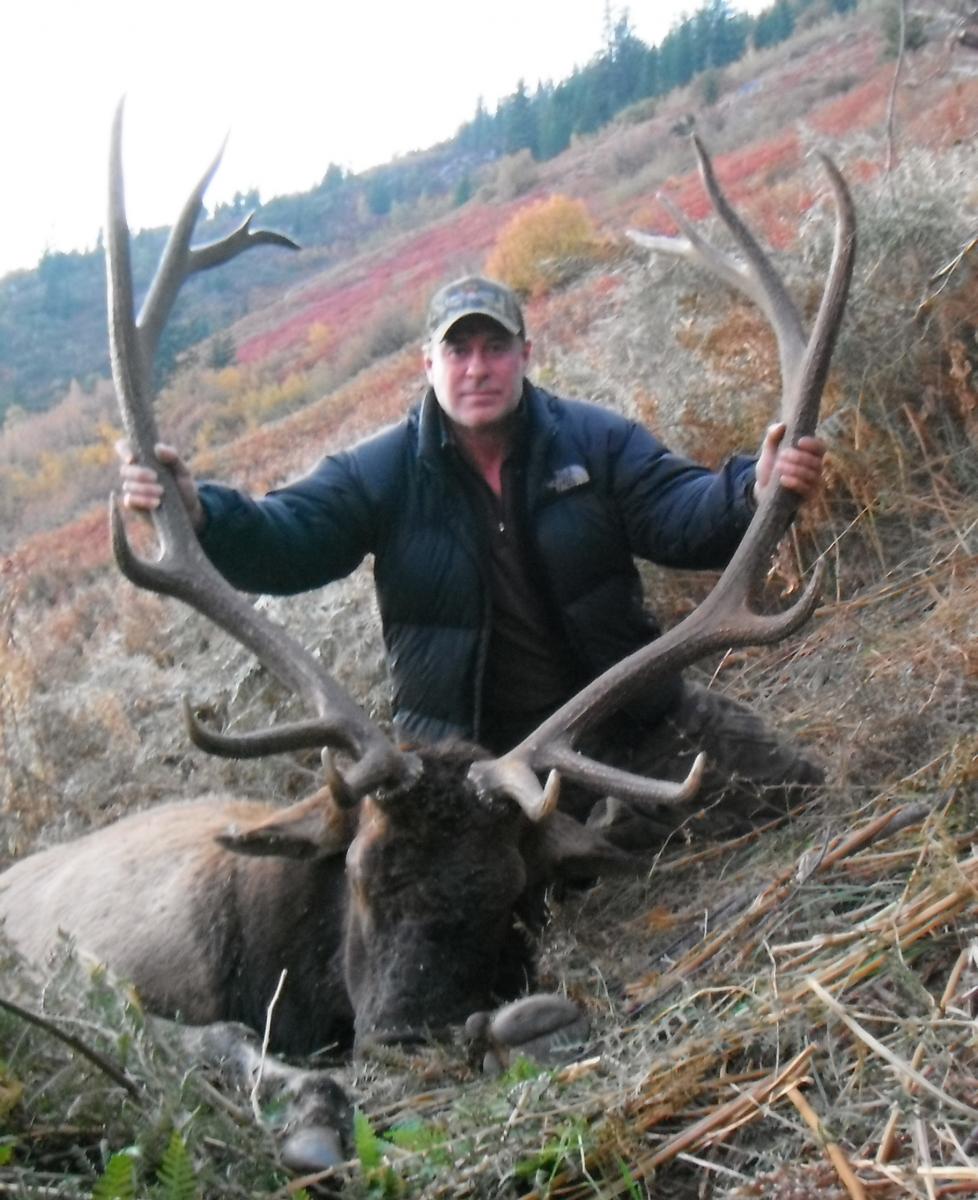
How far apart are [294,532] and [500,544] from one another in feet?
2.54

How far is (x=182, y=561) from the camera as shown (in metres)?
4.39

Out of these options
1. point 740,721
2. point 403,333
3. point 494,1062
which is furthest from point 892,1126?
point 403,333

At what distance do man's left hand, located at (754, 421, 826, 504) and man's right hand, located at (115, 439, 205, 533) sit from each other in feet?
6.35

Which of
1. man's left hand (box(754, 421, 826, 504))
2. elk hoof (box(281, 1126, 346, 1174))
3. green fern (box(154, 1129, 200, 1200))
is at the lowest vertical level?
elk hoof (box(281, 1126, 346, 1174))

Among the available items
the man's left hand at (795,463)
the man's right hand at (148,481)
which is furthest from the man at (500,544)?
the man's left hand at (795,463)

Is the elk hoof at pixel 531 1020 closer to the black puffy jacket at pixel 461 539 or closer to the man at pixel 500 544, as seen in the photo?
the man at pixel 500 544

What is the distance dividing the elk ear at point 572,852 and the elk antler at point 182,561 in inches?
19.9

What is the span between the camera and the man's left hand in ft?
14.2

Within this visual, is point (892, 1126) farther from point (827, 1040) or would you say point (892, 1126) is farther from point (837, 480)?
point (837, 480)

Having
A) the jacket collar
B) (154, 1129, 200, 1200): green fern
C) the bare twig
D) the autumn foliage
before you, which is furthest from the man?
the autumn foliage

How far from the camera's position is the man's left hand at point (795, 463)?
4320 millimetres

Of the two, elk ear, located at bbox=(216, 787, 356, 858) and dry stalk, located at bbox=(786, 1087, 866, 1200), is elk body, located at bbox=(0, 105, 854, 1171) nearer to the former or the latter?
elk ear, located at bbox=(216, 787, 356, 858)

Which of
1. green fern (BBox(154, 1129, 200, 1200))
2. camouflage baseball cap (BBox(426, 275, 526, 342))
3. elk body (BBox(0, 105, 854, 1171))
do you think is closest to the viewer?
green fern (BBox(154, 1129, 200, 1200))

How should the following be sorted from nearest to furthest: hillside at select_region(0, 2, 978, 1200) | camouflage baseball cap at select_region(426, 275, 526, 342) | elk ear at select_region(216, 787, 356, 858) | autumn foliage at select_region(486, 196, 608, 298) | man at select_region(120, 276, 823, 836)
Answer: hillside at select_region(0, 2, 978, 1200)
elk ear at select_region(216, 787, 356, 858)
man at select_region(120, 276, 823, 836)
camouflage baseball cap at select_region(426, 275, 526, 342)
autumn foliage at select_region(486, 196, 608, 298)
